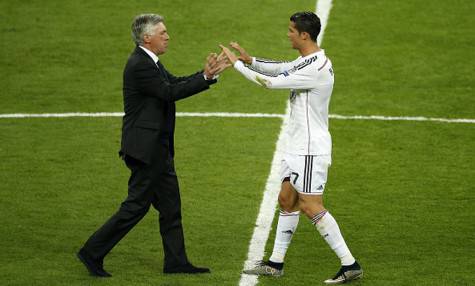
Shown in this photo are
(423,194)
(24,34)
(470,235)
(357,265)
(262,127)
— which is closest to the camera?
(357,265)

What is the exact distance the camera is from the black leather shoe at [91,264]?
32.7 ft

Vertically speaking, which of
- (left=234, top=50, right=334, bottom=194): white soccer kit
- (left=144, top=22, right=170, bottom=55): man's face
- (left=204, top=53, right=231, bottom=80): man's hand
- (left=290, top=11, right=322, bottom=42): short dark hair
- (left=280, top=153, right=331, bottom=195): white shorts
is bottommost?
(left=280, top=153, right=331, bottom=195): white shorts

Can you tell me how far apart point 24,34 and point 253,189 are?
664cm

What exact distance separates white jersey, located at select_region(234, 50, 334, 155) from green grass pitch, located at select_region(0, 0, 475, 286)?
1.20m

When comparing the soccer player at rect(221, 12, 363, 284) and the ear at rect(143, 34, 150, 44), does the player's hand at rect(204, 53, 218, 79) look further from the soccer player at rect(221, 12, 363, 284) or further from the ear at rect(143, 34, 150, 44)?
the ear at rect(143, 34, 150, 44)

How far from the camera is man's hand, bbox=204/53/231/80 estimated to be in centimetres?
964

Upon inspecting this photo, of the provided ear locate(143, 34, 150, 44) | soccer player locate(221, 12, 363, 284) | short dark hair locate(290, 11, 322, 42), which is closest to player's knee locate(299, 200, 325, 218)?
soccer player locate(221, 12, 363, 284)

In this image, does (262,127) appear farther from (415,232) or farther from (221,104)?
(415,232)

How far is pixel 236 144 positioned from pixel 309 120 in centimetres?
459

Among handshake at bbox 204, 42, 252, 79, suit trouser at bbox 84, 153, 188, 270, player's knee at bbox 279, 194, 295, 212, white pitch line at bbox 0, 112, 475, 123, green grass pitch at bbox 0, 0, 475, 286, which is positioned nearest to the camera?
handshake at bbox 204, 42, 252, 79

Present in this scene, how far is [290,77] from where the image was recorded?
9664mm

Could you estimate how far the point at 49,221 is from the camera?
11.6m

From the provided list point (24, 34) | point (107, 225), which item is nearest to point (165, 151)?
point (107, 225)

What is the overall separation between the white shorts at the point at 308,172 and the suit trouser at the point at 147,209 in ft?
3.51
